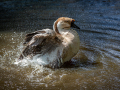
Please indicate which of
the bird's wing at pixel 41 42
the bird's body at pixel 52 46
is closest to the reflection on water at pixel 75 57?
the bird's body at pixel 52 46

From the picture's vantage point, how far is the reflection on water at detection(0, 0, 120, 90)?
3133mm

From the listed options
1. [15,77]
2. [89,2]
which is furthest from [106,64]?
[89,2]

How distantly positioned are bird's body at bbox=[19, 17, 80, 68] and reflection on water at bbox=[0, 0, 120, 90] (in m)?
0.19

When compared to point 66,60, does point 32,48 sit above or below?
above

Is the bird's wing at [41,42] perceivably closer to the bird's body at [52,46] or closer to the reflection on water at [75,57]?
the bird's body at [52,46]

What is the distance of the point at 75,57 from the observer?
4426 mm

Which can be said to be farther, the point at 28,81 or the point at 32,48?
the point at 32,48

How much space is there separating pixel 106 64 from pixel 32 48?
1.83 metres

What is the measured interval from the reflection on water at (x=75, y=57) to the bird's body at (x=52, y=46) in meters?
0.19

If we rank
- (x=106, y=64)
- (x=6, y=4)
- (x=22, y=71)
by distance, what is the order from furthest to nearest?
(x=6, y=4) → (x=106, y=64) → (x=22, y=71)

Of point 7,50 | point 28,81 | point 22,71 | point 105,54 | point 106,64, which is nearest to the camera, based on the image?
point 28,81

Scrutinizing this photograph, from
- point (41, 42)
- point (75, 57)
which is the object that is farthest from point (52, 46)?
point (75, 57)

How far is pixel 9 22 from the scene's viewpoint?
24.7 ft

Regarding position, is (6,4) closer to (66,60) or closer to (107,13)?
(107,13)
